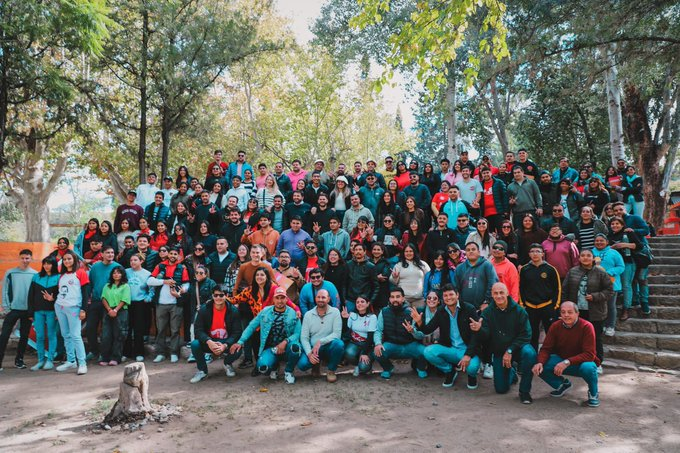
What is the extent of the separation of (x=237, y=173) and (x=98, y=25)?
406 cm

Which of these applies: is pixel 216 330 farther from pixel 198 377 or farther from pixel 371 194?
pixel 371 194

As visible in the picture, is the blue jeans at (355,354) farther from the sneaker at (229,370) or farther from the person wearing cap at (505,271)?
the person wearing cap at (505,271)

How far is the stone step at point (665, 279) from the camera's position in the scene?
9180 mm

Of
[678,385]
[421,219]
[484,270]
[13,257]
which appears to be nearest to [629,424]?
[678,385]

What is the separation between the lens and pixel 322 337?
666 cm

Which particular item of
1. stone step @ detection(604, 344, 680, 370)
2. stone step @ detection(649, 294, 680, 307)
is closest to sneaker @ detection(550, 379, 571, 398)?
stone step @ detection(604, 344, 680, 370)

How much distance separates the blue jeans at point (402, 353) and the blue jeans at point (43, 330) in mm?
5316

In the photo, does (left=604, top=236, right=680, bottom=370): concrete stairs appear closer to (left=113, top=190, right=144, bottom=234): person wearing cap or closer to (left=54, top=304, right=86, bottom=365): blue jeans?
(left=54, top=304, right=86, bottom=365): blue jeans

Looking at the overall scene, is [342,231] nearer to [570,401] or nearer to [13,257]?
[570,401]

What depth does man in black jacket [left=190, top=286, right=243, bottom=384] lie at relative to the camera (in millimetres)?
6637

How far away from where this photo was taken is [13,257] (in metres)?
10.4

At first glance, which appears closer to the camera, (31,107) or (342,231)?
(342,231)

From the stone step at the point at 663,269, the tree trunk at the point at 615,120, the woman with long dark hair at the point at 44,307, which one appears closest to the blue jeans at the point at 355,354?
the woman with long dark hair at the point at 44,307

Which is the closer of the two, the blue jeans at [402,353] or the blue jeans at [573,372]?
the blue jeans at [573,372]
